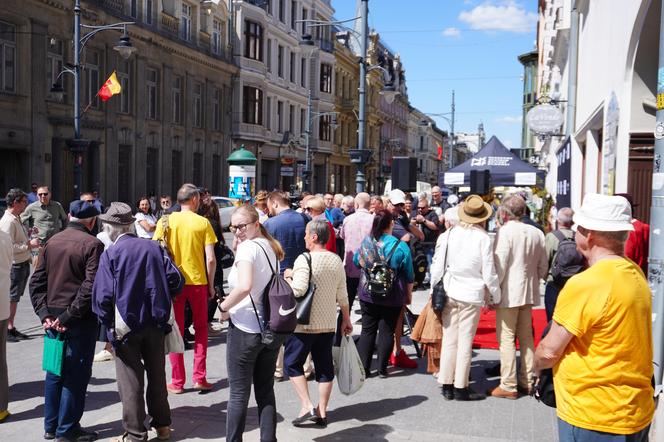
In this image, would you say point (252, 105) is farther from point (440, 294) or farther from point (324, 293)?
point (324, 293)

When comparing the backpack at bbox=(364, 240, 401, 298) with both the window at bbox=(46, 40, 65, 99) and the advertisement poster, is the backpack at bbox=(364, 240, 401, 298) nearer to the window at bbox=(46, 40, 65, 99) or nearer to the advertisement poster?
the advertisement poster

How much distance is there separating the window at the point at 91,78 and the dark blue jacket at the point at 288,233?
21.3 m

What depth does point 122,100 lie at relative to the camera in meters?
28.8

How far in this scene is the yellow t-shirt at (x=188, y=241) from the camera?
653 cm

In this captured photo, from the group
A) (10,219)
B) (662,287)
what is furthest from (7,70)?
(662,287)

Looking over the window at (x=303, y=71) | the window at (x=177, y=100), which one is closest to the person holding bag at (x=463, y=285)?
the window at (x=177, y=100)

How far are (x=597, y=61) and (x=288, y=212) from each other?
7348 mm

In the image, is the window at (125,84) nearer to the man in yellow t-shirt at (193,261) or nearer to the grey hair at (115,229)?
the man in yellow t-shirt at (193,261)

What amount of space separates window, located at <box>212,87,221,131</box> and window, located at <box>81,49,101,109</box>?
10.1 metres

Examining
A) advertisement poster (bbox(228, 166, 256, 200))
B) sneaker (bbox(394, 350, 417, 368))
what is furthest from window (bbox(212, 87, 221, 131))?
sneaker (bbox(394, 350, 417, 368))

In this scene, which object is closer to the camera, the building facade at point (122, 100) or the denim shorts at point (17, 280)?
the denim shorts at point (17, 280)

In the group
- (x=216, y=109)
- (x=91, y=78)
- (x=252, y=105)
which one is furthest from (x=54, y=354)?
(x=252, y=105)

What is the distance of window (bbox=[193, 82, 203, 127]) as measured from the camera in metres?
35.1

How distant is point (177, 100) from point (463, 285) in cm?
2955
